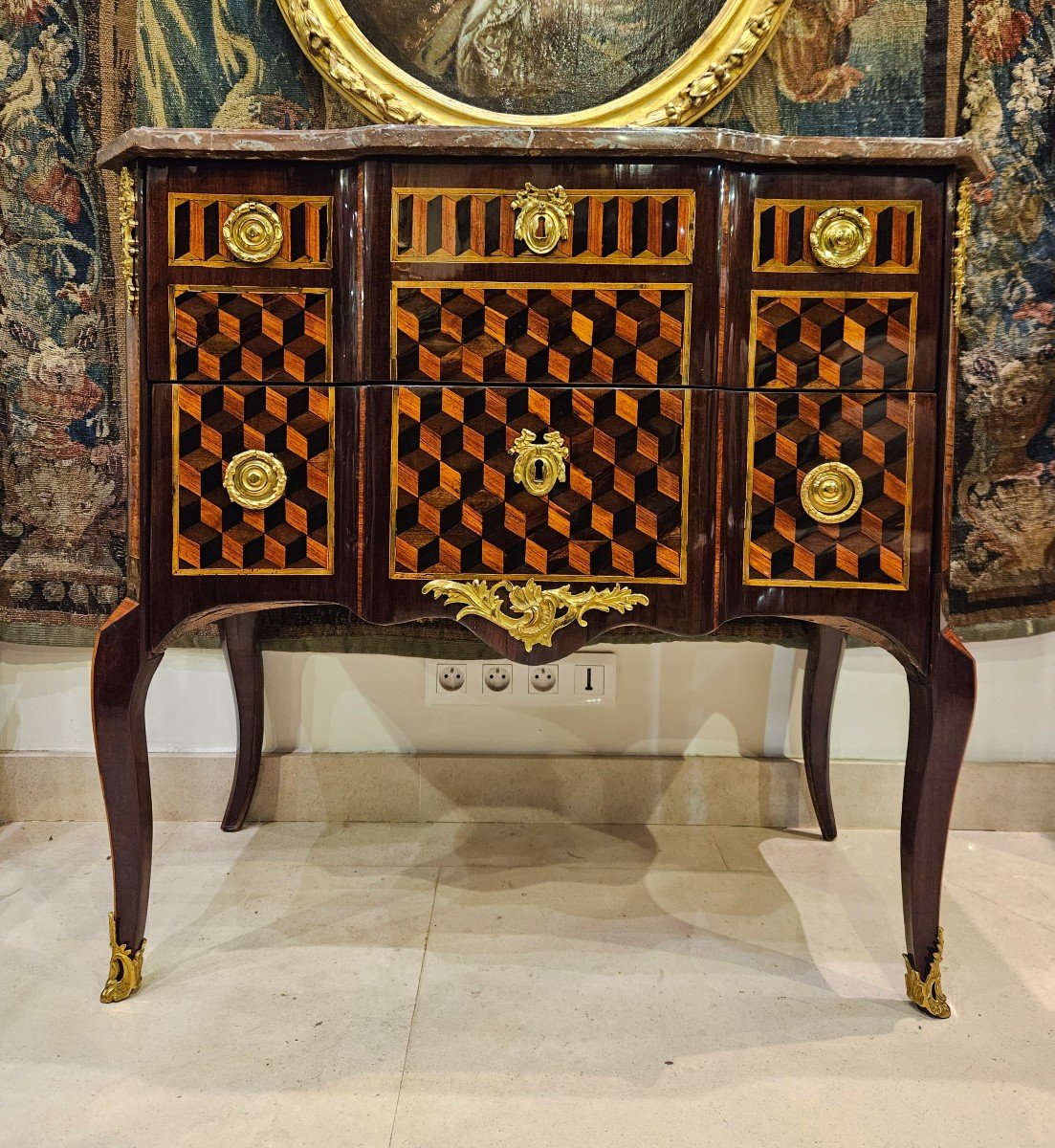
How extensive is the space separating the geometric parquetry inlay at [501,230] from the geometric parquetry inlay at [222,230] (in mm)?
84

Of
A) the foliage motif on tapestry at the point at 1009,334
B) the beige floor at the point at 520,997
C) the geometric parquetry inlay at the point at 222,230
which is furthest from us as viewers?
the foliage motif on tapestry at the point at 1009,334

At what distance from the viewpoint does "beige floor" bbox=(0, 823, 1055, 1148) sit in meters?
0.81

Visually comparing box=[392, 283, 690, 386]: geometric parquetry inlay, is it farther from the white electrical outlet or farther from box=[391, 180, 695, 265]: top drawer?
the white electrical outlet

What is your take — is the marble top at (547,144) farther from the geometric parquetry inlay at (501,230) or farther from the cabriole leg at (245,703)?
the cabriole leg at (245,703)

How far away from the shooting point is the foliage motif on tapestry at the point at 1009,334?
132 cm

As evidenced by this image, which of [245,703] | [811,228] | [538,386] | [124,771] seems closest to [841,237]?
[811,228]

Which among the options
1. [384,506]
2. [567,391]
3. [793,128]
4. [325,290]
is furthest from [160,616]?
[793,128]

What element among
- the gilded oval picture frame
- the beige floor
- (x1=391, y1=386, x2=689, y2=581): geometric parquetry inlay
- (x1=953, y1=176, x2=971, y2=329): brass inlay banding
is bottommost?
the beige floor

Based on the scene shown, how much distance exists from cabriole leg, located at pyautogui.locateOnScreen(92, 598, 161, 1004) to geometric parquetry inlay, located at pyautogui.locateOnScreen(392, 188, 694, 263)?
0.50m

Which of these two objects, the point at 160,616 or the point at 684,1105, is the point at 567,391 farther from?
the point at 684,1105

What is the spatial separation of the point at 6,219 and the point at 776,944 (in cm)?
154

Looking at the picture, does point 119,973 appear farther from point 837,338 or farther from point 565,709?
point 837,338

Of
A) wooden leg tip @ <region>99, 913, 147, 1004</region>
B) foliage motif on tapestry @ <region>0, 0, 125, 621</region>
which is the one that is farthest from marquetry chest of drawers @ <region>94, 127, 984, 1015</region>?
foliage motif on tapestry @ <region>0, 0, 125, 621</region>

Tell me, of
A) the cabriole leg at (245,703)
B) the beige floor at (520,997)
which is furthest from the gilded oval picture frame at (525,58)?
the beige floor at (520,997)
